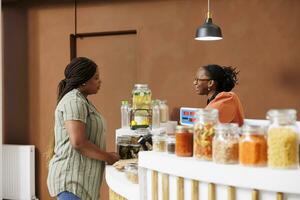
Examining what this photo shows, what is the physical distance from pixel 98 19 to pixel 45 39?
0.66 m

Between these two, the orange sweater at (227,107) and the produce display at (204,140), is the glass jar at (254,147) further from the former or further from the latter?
the orange sweater at (227,107)

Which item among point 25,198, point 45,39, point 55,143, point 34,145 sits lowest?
point 25,198

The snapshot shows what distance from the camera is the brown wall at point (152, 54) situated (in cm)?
382

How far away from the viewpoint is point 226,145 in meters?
1.23

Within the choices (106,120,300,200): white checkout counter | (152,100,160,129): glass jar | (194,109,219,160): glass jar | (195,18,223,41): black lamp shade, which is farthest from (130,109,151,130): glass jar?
(194,109,219,160): glass jar

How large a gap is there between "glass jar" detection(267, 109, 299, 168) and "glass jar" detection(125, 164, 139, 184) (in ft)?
2.56

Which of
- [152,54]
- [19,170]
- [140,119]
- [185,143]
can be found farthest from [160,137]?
[19,170]

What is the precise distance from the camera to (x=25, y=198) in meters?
4.58

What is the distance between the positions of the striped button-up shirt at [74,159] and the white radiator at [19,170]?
2655 mm

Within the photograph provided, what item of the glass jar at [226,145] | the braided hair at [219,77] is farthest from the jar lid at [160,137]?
the braided hair at [219,77]

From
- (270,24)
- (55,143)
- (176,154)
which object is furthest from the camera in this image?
(270,24)

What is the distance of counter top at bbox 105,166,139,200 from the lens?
169 cm

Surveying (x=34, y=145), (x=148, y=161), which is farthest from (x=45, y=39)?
(x=148, y=161)

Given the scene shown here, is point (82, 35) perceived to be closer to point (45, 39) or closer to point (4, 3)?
point (45, 39)
